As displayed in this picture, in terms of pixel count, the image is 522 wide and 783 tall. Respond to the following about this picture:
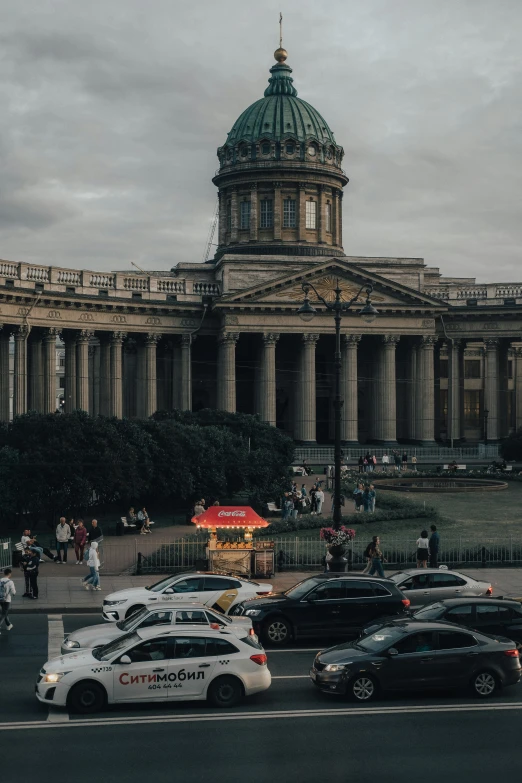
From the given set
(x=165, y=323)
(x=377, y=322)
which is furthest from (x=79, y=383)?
(x=377, y=322)

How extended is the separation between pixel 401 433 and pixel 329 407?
6.90 m

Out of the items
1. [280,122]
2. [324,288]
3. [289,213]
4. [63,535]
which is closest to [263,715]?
[63,535]

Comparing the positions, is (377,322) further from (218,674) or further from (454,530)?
(218,674)

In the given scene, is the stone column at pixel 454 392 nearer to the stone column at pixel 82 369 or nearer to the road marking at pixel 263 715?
the stone column at pixel 82 369

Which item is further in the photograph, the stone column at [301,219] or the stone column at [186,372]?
the stone column at [301,219]

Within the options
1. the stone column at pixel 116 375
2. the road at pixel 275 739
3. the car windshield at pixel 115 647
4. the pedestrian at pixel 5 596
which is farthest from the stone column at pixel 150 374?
the car windshield at pixel 115 647

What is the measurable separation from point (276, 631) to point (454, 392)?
69627 millimetres

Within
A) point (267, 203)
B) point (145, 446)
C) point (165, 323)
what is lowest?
point (145, 446)

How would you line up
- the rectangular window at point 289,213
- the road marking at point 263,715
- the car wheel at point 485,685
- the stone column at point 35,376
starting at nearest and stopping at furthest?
the road marking at point 263,715, the car wheel at point 485,685, the stone column at point 35,376, the rectangular window at point 289,213

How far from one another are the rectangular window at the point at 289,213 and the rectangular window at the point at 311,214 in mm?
1290

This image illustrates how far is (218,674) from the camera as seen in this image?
65.0 ft

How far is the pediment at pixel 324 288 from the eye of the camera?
86.2 meters

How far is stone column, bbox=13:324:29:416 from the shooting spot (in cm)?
7312

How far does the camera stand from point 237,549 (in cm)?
3591
